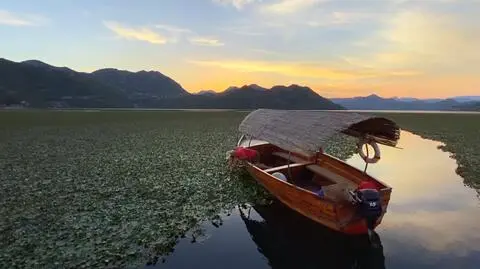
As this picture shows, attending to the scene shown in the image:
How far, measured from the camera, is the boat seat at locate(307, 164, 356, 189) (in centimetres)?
1700

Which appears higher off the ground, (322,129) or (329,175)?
(322,129)

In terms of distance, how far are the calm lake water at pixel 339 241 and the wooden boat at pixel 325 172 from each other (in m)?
0.72

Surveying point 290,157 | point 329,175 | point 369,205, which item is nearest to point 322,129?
point 369,205

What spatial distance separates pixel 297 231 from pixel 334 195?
6.72 feet

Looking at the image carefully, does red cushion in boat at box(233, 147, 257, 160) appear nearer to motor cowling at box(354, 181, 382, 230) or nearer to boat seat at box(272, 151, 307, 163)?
boat seat at box(272, 151, 307, 163)

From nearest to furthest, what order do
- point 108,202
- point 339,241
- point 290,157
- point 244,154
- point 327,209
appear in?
point 327,209 → point 339,241 → point 108,202 → point 244,154 → point 290,157

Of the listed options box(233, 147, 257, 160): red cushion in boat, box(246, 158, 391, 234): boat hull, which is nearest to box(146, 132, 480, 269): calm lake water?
box(246, 158, 391, 234): boat hull

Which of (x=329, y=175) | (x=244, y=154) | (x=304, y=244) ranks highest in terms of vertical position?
(x=244, y=154)

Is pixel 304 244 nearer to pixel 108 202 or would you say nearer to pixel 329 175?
pixel 329 175

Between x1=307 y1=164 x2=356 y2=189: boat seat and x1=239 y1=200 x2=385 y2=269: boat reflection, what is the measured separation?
2841 millimetres

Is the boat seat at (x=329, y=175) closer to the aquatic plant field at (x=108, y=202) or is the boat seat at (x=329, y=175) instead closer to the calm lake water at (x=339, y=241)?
the calm lake water at (x=339, y=241)

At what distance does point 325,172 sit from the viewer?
62.2 ft

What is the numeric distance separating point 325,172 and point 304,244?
6780 millimetres

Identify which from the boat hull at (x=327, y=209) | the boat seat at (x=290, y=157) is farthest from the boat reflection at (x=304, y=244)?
the boat seat at (x=290, y=157)
